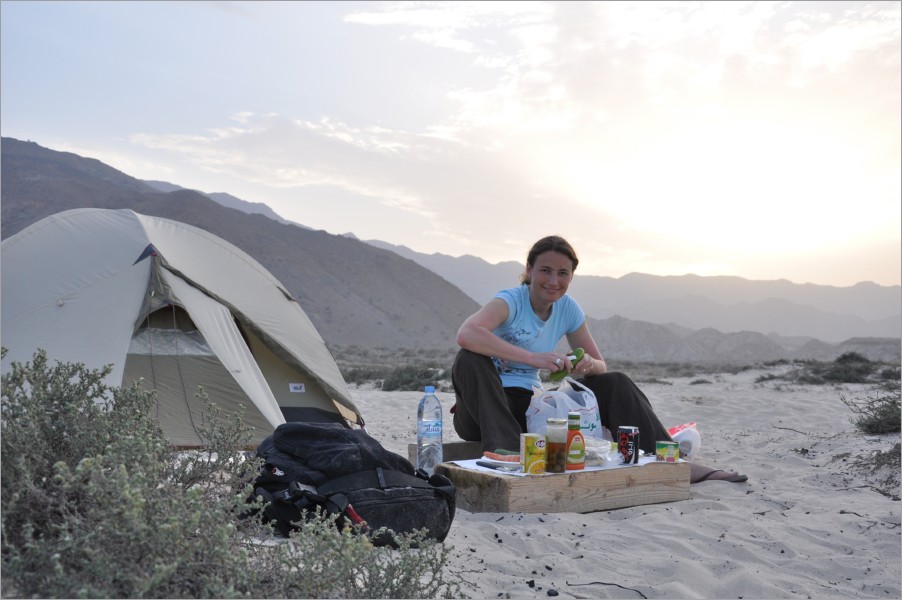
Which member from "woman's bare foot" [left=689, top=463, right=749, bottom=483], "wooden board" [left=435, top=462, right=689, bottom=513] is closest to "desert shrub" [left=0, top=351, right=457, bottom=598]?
"wooden board" [left=435, top=462, right=689, bottom=513]

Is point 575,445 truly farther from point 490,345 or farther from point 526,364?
point 490,345

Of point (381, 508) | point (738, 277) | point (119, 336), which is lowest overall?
point (381, 508)

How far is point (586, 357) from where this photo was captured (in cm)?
450

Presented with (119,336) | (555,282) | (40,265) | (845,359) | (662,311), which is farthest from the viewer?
(662,311)

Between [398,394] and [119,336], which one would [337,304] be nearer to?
[398,394]

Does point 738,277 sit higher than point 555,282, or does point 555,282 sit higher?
point 738,277

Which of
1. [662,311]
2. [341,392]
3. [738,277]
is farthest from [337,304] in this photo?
[738,277]

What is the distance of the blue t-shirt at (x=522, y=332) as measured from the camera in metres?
4.57

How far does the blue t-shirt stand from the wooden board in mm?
768

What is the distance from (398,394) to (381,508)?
26.5 ft

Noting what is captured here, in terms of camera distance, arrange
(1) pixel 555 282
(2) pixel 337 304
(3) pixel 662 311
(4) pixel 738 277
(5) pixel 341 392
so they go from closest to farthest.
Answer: (1) pixel 555 282 → (5) pixel 341 392 → (2) pixel 337 304 → (3) pixel 662 311 → (4) pixel 738 277

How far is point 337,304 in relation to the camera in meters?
44.3

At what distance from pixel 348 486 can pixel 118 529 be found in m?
1.56

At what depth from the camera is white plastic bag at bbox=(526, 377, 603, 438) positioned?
4176mm
